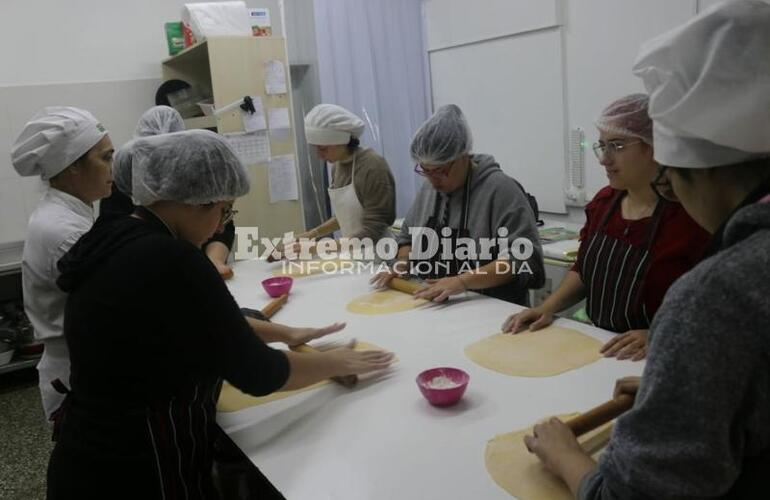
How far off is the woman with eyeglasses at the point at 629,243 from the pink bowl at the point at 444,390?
39cm

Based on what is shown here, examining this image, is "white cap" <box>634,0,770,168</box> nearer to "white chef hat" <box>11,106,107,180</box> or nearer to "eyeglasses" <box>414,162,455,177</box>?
"eyeglasses" <box>414,162,455,177</box>

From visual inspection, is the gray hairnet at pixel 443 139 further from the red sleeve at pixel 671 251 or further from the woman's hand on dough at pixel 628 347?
the woman's hand on dough at pixel 628 347

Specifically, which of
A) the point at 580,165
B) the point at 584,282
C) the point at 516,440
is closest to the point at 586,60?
the point at 580,165

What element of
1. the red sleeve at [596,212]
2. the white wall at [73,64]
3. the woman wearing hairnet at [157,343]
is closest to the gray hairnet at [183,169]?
the woman wearing hairnet at [157,343]

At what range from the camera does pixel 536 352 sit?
1489 millimetres

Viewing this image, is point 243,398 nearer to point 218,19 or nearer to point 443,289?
point 443,289

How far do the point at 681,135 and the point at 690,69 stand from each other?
8 cm

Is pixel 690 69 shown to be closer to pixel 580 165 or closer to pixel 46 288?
pixel 46 288

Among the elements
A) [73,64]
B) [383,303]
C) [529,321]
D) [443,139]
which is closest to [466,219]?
[443,139]

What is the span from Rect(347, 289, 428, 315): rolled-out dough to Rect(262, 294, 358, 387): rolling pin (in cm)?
25

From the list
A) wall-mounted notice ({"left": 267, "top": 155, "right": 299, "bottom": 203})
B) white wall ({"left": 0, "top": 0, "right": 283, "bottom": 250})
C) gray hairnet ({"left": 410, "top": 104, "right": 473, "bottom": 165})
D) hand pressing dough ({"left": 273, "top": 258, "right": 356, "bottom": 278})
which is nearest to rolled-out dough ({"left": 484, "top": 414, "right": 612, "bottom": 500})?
gray hairnet ({"left": 410, "top": 104, "right": 473, "bottom": 165})

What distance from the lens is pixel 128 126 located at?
396 cm

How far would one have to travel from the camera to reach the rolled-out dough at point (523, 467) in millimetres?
940

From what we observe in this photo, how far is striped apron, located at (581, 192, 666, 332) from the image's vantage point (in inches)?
62.4
